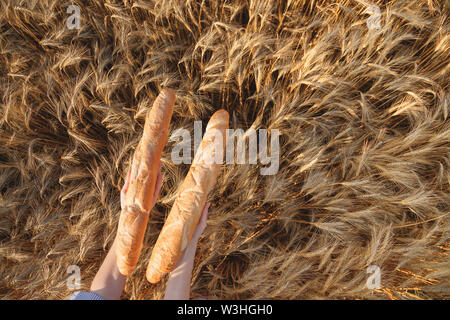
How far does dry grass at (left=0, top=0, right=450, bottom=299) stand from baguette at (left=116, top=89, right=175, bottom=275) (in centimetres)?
14

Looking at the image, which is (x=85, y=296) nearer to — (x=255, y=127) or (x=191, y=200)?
(x=191, y=200)

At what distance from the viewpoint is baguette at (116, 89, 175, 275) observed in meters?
0.97

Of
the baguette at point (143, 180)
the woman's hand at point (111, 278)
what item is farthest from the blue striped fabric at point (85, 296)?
the baguette at point (143, 180)

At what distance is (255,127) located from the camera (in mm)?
1086

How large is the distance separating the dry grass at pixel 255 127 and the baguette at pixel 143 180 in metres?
0.14

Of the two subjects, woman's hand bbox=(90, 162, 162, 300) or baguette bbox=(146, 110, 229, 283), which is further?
woman's hand bbox=(90, 162, 162, 300)

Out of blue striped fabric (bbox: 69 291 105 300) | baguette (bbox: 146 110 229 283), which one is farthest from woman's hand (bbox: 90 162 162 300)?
baguette (bbox: 146 110 229 283)

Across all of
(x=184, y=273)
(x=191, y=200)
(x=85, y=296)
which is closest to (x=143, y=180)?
(x=191, y=200)

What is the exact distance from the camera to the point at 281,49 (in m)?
1.01

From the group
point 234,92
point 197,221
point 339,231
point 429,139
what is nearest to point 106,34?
point 234,92

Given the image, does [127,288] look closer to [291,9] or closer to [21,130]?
[21,130]

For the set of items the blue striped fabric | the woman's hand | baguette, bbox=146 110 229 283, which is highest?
baguette, bbox=146 110 229 283

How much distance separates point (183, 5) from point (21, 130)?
105 centimetres

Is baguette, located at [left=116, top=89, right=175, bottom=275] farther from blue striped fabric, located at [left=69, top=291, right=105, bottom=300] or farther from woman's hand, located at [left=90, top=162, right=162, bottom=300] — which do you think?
blue striped fabric, located at [left=69, top=291, right=105, bottom=300]
